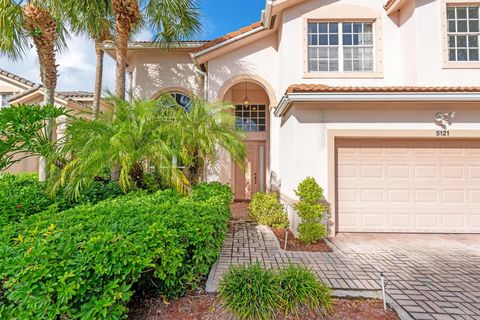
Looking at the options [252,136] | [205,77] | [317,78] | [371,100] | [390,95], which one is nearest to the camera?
[390,95]

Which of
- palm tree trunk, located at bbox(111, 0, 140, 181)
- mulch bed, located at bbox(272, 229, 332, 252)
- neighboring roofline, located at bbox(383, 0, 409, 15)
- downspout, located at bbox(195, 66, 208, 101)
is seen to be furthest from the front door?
neighboring roofline, located at bbox(383, 0, 409, 15)

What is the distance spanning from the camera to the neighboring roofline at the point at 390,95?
7133mm

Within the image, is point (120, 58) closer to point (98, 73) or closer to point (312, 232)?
point (98, 73)

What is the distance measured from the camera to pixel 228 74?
11609 millimetres

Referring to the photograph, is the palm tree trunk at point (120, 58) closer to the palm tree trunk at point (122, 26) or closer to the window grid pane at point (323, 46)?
the palm tree trunk at point (122, 26)

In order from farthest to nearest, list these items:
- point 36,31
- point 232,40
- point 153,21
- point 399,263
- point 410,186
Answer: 1. point 232,40
2. point 153,21
3. point 36,31
4. point 410,186
5. point 399,263

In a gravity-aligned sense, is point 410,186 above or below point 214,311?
above

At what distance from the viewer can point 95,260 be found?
2826mm

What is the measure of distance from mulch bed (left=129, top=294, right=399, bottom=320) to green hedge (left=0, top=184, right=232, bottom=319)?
22cm

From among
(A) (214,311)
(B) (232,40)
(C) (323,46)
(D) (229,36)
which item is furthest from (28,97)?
(A) (214,311)

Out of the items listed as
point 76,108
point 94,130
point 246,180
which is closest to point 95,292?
point 94,130

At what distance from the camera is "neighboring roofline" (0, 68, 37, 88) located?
17359 mm

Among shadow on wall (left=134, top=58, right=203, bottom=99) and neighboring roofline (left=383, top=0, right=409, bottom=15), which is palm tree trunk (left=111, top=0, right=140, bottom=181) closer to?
shadow on wall (left=134, top=58, right=203, bottom=99)

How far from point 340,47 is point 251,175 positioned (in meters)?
7.45
